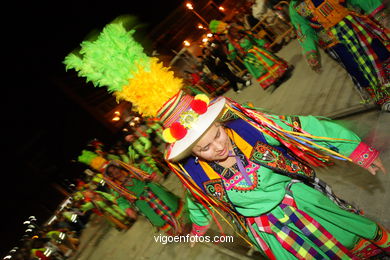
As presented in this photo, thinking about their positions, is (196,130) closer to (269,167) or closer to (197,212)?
(269,167)

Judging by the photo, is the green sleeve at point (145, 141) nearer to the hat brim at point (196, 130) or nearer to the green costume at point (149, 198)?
the green costume at point (149, 198)

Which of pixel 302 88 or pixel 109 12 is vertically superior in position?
pixel 109 12

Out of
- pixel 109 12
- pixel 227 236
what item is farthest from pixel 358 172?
pixel 109 12

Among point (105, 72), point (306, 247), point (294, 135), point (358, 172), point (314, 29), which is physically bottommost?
Answer: point (358, 172)

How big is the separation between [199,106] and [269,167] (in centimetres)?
72

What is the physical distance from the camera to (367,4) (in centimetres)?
269

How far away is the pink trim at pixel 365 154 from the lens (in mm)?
1746

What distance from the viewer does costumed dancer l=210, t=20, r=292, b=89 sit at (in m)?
6.64

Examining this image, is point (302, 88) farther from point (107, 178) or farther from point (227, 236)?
point (107, 178)

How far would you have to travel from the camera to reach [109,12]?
1590 cm

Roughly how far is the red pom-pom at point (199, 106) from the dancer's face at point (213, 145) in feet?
0.48

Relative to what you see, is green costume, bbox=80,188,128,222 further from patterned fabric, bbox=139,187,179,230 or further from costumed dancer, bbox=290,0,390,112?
costumed dancer, bbox=290,0,390,112

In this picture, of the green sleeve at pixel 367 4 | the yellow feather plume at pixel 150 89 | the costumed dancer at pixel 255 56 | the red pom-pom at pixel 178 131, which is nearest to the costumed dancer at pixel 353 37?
the green sleeve at pixel 367 4

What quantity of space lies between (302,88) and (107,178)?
16.0 feet
